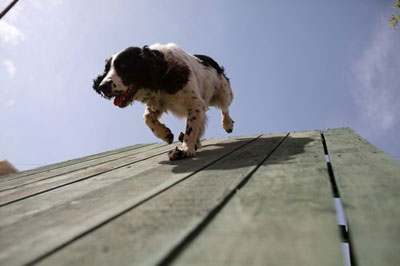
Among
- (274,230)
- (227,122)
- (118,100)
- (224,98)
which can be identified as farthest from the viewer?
(227,122)

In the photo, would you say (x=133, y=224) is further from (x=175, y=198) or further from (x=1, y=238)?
(x=1, y=238)

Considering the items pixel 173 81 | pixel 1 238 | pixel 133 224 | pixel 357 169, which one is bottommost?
pixel 1 238

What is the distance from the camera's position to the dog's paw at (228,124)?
4.84m

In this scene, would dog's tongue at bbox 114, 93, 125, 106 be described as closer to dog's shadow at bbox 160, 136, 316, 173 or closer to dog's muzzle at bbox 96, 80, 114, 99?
dog's muzzle at bbox 96, 80, 114, 99

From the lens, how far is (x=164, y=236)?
75 centimetres

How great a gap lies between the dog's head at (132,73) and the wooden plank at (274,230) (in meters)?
1.92

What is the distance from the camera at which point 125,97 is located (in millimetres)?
2822

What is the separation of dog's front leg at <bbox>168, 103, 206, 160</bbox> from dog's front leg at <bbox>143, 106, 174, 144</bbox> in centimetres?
61

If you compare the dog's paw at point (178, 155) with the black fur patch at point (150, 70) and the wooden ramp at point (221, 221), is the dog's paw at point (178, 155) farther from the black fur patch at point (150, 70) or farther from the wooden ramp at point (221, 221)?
the wooden ramp at point (221, 221)

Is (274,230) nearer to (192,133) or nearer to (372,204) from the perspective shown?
(372,204)

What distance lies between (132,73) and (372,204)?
7.70ft

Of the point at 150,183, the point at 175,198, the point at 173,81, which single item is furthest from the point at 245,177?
the point at 173,81

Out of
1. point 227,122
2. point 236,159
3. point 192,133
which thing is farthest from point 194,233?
point 227,122

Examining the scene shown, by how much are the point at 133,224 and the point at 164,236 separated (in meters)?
0.15
